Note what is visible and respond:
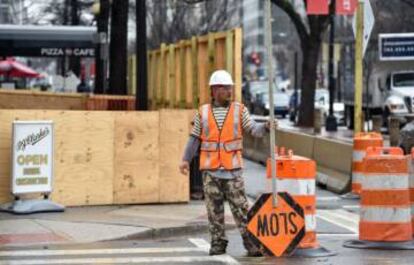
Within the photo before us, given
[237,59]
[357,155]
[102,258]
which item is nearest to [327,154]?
[357,155]

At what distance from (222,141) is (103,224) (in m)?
2.88

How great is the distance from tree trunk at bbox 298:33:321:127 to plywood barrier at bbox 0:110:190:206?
22902mm

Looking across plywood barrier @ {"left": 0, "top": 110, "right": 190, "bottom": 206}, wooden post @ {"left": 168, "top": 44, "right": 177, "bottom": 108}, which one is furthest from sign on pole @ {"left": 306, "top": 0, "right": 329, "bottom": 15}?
plywood barrier @ {"left": 0, "top": 110, "right": 190, "bottom": 206}

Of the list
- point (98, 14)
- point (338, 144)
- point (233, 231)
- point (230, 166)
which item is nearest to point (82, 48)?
point (98, 14)

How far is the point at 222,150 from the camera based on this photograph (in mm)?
8812

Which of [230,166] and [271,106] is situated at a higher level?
[271,106]

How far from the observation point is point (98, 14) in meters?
25.1

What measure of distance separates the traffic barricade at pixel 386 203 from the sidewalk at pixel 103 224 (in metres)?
2.31

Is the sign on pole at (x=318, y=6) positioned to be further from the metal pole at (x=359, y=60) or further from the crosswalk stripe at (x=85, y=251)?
the crosswalk stripe at (x=85, y=251)

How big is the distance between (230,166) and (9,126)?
174 inches

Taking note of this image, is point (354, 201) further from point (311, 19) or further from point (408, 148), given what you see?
point (311, 19)

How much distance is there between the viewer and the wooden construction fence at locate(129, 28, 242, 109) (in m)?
13.7

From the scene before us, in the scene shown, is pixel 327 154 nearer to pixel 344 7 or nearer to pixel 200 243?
pixel 344 7

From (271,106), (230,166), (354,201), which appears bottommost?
(354,201)
